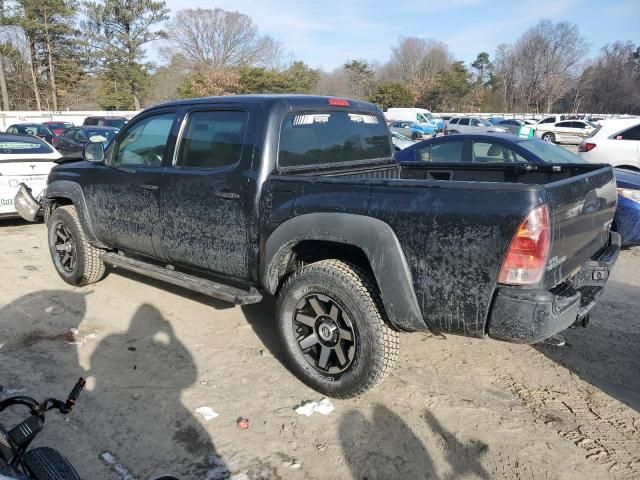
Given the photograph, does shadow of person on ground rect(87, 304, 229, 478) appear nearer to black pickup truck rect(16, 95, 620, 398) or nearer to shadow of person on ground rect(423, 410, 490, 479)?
black pickup truck rect(16, 95, 620, 398)

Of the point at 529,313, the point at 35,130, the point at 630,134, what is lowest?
the point at 529,313

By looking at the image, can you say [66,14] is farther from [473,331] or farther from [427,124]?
[473,331]

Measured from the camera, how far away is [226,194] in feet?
12.3

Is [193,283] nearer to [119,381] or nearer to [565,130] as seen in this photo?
[119,381]

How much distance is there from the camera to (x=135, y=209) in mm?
4535

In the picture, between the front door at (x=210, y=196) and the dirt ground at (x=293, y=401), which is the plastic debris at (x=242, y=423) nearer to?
the dirt ground at (x=293, y=401)

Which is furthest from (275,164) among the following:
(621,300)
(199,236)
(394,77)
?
(394,77)

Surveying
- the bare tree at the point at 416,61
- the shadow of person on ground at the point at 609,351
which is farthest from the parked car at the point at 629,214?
the bare tree at the point at 416,61

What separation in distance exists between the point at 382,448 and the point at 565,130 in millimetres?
36175

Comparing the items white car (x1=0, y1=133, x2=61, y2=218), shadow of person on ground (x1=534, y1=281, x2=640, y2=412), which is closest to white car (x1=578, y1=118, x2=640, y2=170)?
shadow of person on ground (x1=534, y1=281, x2=640, y2=412)

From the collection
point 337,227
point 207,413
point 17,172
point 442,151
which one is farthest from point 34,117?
point 337,227

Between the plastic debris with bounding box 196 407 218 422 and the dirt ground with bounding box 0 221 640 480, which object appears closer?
the dirt ground with bounding box 0 221 640 480

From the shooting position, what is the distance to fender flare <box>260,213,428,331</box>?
2924mm

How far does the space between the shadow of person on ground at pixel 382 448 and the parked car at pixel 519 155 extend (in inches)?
146
